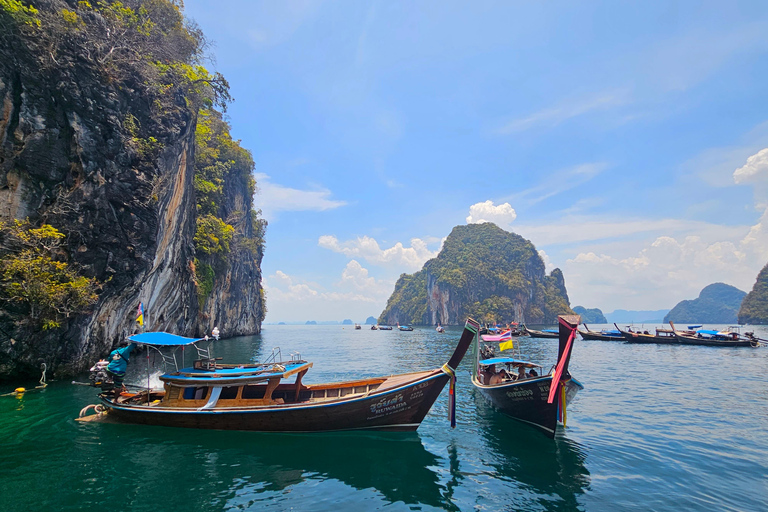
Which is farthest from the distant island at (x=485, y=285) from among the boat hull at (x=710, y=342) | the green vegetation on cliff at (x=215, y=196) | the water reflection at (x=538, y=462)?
the water reflection at (x=538, y=462)

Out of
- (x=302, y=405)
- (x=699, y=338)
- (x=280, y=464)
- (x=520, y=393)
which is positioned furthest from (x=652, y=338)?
(x=280, y=464)

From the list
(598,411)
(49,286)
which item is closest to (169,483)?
(49,286)

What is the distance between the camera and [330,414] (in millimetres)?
10805

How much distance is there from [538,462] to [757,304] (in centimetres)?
12856

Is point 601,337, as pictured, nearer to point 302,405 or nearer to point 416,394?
point 416,394

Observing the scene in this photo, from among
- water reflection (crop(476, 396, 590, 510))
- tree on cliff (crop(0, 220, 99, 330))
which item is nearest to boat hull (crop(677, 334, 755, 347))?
water reflection (crop(476, 396, 590, 510))

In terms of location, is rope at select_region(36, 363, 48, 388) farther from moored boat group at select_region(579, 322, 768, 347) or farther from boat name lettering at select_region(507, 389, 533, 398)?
moored boat group at select_region(579, 322, 768, 347)

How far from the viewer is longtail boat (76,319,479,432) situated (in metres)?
10.8

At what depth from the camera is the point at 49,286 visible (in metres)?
14.6

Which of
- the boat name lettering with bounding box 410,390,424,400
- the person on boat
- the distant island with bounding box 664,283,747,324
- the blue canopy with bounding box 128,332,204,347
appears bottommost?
the boat name lettering with bounding box 410,390,424,400

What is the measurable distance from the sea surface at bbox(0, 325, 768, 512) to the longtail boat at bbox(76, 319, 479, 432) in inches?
16.6

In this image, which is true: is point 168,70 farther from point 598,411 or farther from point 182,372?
point 598,411

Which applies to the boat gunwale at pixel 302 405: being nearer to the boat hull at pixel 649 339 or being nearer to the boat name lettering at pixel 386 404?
the boat name lettering at pixel 386 404

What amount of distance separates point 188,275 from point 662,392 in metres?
Result: 33.5
